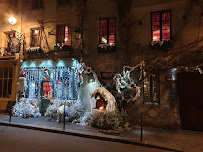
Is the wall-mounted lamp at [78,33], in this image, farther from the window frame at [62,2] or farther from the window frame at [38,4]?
the window frame at [38,4]

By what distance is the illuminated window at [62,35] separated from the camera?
11199 mm

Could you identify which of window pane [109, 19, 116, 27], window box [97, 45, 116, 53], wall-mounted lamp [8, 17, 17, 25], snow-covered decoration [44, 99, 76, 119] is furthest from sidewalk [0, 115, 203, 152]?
wall-mounted lamp [8, 17, 17, 25]

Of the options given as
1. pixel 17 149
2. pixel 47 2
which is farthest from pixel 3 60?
pixel 17 149

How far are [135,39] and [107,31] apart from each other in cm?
196

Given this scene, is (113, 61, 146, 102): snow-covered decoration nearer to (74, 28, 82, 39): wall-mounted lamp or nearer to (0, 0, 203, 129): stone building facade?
(0, 0, 203, 129): stone building facade

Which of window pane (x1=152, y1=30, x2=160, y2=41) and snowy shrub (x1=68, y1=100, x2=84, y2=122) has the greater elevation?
window pane (x1=152, y1=30, x2=160, y2=41)

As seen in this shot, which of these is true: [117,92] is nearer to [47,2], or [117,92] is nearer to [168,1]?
[168,1]

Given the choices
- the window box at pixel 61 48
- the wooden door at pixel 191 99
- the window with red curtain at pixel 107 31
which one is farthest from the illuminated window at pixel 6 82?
the wooden door at pixel 191 99

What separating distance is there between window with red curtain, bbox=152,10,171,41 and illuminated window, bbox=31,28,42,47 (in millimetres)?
8269

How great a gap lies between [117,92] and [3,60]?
10.1 metres

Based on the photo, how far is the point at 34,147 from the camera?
5.52 m

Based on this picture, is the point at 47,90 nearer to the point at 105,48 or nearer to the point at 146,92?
the point at 105,48

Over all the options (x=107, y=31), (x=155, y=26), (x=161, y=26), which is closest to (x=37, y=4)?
(x=107, y=31)

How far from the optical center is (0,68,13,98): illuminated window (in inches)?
498
